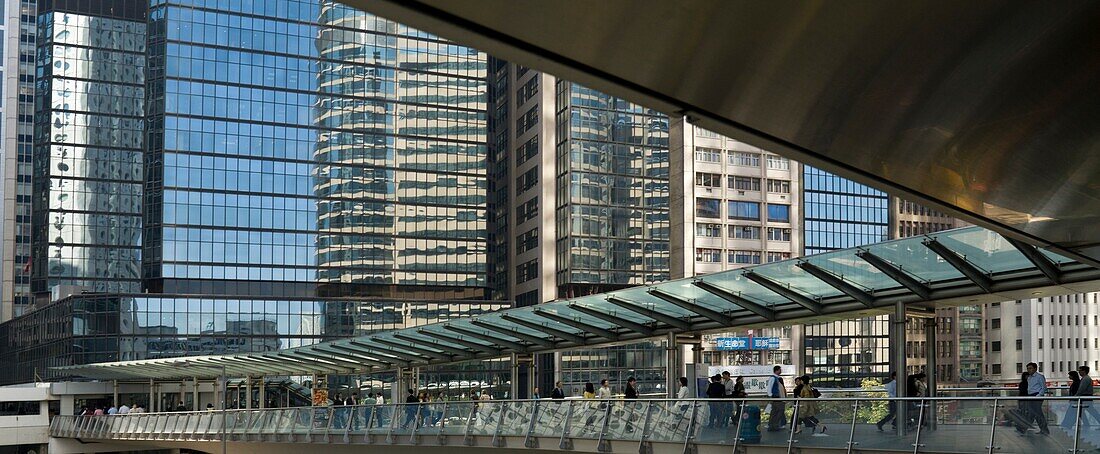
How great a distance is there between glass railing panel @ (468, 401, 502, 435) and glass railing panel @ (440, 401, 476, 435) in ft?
0.84

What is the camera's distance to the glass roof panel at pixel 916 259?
1873cm

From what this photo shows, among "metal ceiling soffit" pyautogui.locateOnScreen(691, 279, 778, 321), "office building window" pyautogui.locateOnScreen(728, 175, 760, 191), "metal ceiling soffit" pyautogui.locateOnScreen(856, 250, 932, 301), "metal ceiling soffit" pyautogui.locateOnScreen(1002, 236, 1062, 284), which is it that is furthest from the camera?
"office building window" pyautogui.locateOnScreen(728, 175, 760, 191)

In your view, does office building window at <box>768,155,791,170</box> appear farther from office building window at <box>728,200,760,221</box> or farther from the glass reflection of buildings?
the glass reflection of buildings

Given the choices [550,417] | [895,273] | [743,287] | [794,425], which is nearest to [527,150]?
[550,417]

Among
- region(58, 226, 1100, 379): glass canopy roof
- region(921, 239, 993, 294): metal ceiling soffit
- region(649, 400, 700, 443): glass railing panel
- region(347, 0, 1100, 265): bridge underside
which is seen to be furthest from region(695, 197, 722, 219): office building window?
region(347, 0, 1100, 265): bridge underside

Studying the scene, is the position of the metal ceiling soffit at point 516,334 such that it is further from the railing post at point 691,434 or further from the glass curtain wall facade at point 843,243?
the glass curtain wall facade at point 843,243

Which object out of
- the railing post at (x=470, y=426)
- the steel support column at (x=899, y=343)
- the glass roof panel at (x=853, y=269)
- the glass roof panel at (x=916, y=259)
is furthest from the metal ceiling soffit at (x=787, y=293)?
the railing post at (x=470, y=426)

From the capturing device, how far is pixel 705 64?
5.28 metres

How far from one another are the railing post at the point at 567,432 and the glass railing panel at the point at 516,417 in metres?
1.53

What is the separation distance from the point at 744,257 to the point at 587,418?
264 feet

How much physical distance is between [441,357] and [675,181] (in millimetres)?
62175

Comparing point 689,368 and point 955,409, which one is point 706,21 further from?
point 689,368

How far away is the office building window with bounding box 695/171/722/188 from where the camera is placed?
10188 cm

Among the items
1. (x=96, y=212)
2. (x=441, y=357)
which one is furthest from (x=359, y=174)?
(x=441, y=357)
